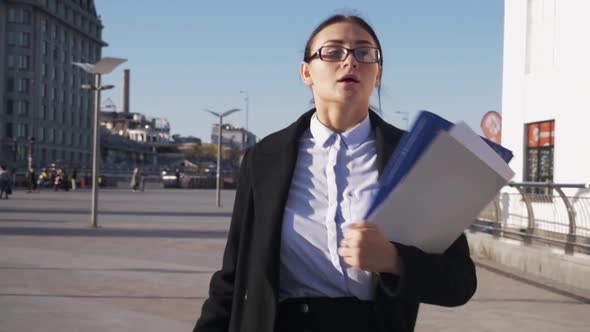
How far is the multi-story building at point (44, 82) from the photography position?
89.6 metres

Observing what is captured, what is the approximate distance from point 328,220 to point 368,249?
26cm

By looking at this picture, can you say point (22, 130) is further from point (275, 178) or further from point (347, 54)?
point (347, 54)

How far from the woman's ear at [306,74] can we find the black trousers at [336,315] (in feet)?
2.24

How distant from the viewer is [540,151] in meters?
16.6

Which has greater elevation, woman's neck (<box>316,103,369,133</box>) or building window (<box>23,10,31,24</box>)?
building window (<box>23,10,31,24</box>)

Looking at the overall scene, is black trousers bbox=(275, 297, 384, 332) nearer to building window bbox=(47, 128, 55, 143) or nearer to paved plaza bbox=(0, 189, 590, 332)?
paved plaza bbox=(0, 189, 590, 332)

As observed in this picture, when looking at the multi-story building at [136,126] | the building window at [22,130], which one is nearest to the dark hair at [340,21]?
the building window at [22,130]

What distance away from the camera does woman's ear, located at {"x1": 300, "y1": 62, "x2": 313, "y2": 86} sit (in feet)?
7.99

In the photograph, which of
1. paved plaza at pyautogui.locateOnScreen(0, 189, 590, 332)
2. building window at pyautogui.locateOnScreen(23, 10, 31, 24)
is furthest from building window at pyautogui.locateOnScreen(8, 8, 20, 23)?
paved plaza at pyautogui.locateOnScreen(0, 189, 590, 332)

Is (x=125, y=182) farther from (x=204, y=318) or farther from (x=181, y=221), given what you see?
(x=204, y=318)

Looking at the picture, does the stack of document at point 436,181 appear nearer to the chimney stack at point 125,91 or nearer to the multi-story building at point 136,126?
the chimney stack at point 125,91

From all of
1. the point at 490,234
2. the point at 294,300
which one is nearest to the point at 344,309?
the point at 294,300

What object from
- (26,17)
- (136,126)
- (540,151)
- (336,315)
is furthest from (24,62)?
(336,315)

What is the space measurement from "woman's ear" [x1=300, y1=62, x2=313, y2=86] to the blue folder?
594mm
